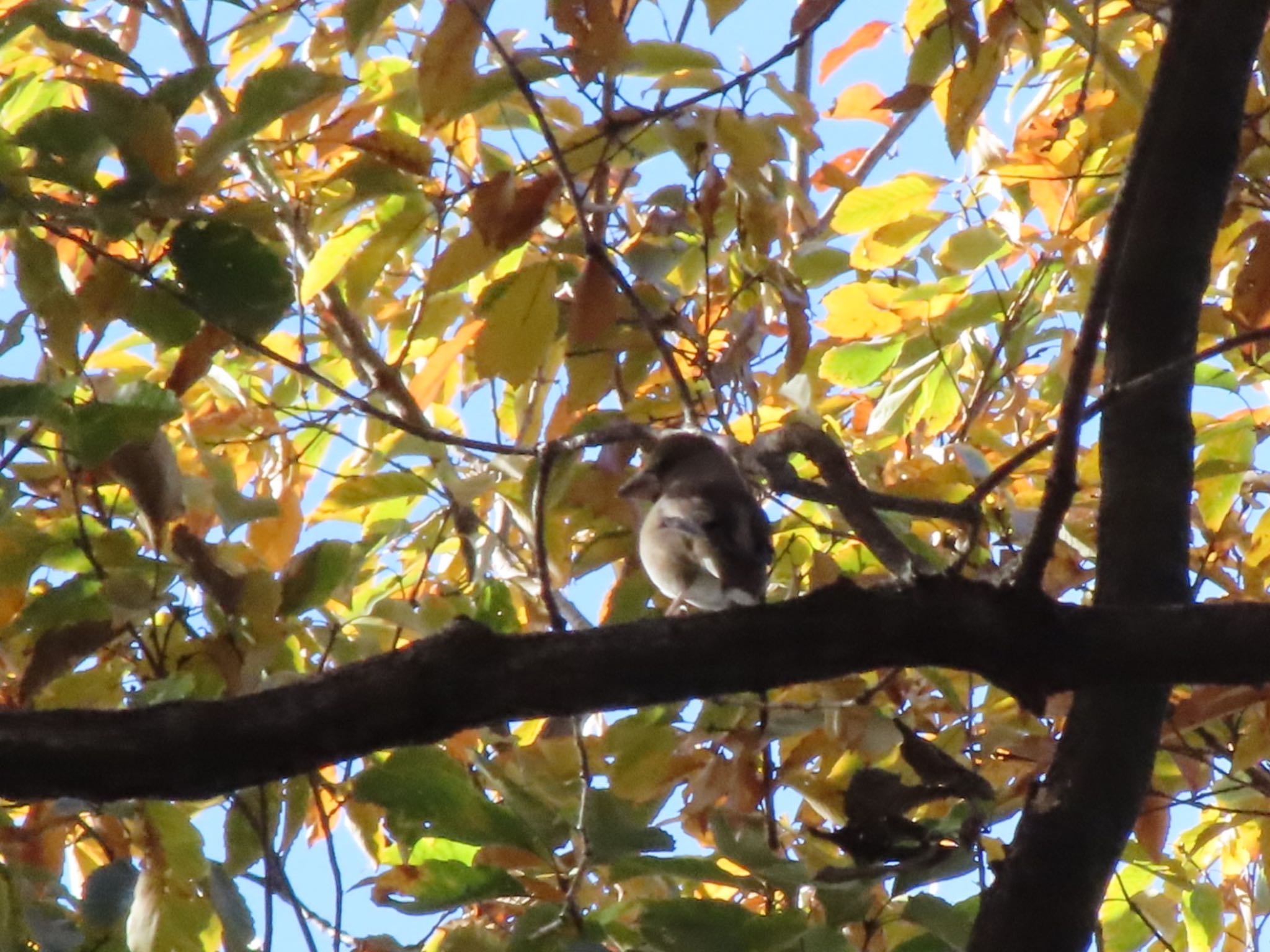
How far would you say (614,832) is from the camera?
4.46ft

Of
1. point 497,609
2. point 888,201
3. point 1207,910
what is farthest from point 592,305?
point 1207,910

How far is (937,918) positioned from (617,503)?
954mm

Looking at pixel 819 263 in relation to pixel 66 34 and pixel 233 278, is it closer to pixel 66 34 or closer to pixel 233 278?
pixel 233 278

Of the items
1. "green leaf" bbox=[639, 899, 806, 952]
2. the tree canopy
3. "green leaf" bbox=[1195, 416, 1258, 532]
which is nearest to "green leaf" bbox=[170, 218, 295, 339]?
the tree canopy

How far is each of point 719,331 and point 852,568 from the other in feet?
2.10

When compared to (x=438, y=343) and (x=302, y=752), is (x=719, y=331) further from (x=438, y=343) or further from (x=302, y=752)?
(x=302, y=752)

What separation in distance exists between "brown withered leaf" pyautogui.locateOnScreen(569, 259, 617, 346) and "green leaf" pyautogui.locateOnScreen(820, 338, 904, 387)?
0.64 m

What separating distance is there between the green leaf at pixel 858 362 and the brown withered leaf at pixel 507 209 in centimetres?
81

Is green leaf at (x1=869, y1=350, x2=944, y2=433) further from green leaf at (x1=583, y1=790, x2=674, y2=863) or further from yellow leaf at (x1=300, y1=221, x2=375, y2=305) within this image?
green leaf at (x1=583, y1=790, x2=674, y2=863)

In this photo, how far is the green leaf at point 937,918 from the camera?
1.40 meters

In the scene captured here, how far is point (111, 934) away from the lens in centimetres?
159

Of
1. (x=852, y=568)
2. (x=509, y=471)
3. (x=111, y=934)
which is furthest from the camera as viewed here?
(x=852, y=568)

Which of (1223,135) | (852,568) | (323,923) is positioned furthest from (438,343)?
(1223,135)

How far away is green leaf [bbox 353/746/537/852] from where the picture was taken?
55.3 inches
